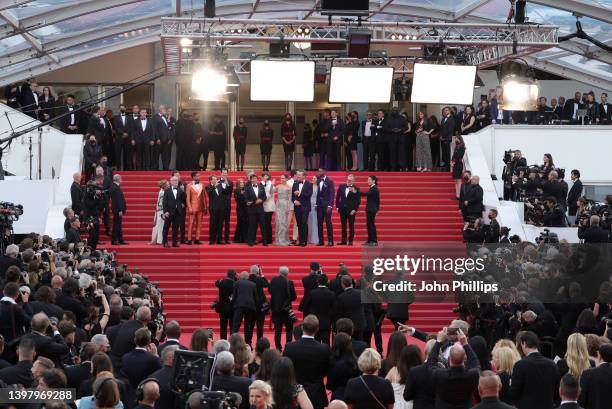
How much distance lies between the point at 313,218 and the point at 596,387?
16.0 metres

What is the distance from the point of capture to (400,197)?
29141mm

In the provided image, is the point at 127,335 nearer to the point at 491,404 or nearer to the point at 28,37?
the point at 491,404

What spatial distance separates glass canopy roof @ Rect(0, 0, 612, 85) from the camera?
89.4ft

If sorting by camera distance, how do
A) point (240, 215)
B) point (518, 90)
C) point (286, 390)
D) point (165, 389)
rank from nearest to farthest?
point (286, 390), point (165, 389), point (518, 90), point (240, 215)

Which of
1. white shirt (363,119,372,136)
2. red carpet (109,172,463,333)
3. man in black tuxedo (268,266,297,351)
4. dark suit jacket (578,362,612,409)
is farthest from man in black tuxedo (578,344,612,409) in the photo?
white shirt (363,119,372,136)

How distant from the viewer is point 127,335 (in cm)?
1253

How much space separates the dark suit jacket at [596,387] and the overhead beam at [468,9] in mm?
18747

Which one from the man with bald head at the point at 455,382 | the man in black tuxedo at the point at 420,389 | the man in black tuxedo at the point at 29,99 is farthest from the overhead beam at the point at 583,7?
the man with bald head at the point at 455,382

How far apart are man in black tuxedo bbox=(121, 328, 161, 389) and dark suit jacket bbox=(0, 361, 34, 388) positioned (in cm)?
162

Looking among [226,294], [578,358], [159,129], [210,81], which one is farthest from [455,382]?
[159,129]

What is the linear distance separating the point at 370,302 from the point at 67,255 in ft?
15.8

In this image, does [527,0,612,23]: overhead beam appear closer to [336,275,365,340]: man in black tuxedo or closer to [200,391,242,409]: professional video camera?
[336,275,365,340]: man in black tuxedo

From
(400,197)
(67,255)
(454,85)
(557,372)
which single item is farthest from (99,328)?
(400,197)

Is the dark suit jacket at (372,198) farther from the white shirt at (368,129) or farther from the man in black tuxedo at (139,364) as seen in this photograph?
the man in black tuxedo at (139,364)
